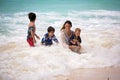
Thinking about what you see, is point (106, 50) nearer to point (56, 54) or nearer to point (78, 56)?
point (78, 56)

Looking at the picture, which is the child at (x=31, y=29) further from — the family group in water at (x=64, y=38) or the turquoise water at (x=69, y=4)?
the turquoise water at (x=69, y=4)

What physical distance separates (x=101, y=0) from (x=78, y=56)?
Answer: 3.37 meters

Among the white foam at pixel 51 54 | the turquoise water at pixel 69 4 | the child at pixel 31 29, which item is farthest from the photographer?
the turquoise water at pixel 69 4

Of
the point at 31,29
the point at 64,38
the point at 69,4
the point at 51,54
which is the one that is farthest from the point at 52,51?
the point at 69,4

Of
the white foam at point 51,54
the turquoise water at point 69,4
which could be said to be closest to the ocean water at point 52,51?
the white foam at point 51,54

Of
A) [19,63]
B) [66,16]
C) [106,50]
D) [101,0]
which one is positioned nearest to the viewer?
[19,63]

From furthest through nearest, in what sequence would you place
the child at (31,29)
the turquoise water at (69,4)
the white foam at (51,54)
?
the turquoise water at (69,4) → the child at (31,29) → the white foam at (51,54)

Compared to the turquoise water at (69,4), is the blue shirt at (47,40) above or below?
below

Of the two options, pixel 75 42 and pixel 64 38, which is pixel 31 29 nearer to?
pixel 64 38

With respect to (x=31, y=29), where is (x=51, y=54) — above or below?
below

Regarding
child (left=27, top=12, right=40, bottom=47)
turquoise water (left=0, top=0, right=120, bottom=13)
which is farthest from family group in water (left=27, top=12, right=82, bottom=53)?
turquoise water (left=0, top=0, right=120, bottom=13)

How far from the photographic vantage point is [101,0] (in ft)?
18.9

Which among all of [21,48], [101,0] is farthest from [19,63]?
[101,0]

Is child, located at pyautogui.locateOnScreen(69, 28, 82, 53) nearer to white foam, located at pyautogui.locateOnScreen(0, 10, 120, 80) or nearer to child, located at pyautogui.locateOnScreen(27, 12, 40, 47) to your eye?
white foam, located at pyautogui.locateOnScreen(0, 10, 120, 80)
